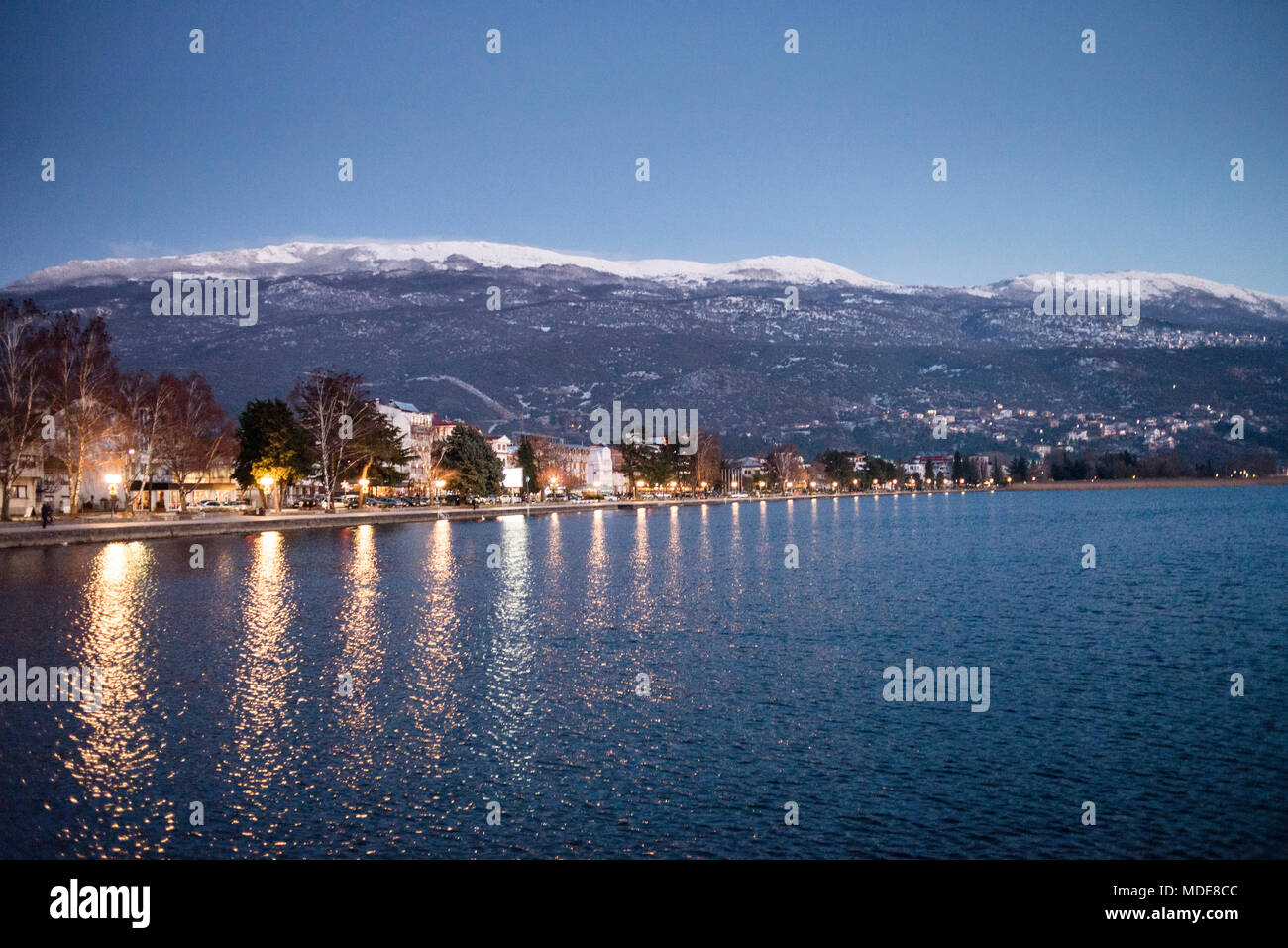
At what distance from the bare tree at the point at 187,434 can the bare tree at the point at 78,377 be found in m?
9.45

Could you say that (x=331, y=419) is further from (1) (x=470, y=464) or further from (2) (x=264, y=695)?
(2) (x=264, y=695)

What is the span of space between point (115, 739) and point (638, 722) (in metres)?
7.31

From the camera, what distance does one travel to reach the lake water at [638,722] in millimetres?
10938

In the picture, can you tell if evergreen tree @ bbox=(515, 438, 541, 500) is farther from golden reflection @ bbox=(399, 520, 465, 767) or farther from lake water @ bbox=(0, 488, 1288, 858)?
lake water @ bbox=(0, 488, 1288, 858)

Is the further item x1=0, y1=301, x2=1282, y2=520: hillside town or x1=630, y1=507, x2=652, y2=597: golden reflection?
x1=0, y1=301, x2=1282, y2=520: hillside town

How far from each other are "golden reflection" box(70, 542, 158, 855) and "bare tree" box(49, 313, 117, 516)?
37018 millimetres

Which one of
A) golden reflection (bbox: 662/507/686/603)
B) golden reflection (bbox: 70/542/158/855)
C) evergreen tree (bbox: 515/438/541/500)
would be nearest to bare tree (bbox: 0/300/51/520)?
golden reflection (bbox: 70/542/158/855)

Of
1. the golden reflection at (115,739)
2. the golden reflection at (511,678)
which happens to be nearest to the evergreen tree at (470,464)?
the golden reflection at (511,678)

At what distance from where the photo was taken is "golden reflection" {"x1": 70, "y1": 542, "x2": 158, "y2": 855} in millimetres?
10656

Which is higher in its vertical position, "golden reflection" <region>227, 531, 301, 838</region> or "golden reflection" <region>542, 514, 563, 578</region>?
"golden reflection" <region>227, 531, 301, 838</region>

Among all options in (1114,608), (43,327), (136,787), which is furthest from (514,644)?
(43,327)

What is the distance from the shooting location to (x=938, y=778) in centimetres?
1280

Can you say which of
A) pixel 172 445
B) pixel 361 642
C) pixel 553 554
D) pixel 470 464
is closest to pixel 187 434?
pixel 172 445
